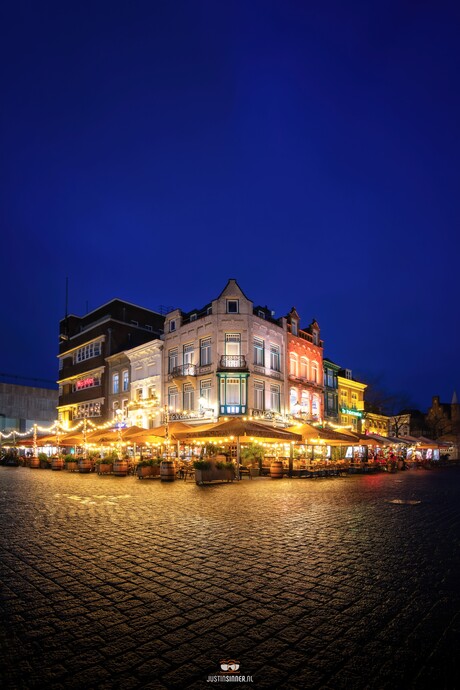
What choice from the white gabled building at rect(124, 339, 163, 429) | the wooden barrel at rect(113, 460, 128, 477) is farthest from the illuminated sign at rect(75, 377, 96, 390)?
the wooden barrel at rect(113, 460, 128, 477)

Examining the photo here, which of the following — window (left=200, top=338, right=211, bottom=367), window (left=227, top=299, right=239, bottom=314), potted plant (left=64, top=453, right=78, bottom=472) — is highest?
window (left=227, top=299, right=239, bottom=314)

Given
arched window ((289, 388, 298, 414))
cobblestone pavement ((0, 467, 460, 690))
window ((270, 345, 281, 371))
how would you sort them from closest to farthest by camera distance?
cobblestone pavement ((0, 467, 460, 690)), window ((270, 345, 281, 371)), arched window ((289, 388, 298, 414))

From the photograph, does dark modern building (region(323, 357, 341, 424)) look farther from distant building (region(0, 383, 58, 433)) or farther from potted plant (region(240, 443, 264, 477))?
distant building (region(0, 383, 58, 433))

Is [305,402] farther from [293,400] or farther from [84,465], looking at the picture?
[84,465]

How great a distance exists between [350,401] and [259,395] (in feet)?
66.8

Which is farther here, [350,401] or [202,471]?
[350,401]

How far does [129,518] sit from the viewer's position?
10094 mm

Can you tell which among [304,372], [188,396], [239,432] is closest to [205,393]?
[188,396]

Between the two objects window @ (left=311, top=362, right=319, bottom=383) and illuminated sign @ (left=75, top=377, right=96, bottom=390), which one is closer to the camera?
window @ (left=311, top=362, right=319, bottom=383)

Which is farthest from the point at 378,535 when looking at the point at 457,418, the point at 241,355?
the point at 457,418

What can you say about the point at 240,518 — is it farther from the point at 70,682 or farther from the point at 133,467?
the point at 133,467

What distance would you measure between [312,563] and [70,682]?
3.95 m

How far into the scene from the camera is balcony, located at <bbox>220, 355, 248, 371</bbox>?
34406 millimetres

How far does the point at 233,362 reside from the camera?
34.6 m
